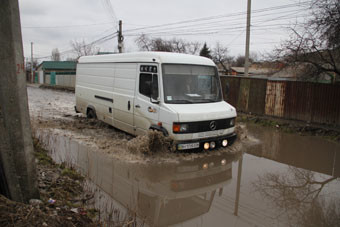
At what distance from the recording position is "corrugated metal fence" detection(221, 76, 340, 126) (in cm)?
1102

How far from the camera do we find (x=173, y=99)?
7.08 meters

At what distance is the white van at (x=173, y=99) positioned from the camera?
6777 mm

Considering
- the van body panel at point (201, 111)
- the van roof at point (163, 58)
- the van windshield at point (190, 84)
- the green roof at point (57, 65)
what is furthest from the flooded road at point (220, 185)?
the green roof at point (57, 65)

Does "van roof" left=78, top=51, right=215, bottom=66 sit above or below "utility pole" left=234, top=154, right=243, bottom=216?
above

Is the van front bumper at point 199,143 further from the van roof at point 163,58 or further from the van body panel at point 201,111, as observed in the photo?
the van roof at point 163,58

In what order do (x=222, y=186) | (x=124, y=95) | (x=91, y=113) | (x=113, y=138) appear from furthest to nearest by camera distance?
(x=91, y=113) < (x=113, y=138) < (x=124, y=95) < (x=222, y=186)

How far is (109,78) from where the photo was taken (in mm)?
9508

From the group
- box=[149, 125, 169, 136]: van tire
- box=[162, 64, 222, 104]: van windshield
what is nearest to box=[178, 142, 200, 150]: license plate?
box=[149, 125, 169, 136]: van tire

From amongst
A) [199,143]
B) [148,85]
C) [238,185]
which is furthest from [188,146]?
[148,85]

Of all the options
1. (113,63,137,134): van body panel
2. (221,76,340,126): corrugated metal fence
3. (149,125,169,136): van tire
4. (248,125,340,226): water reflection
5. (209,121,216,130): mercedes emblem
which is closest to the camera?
(248,125,340,226): water reflection

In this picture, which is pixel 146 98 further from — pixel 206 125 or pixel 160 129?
pixel 206 125

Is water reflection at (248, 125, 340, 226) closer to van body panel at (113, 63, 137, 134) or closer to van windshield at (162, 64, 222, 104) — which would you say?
van windshield at (162, 64, 222, 104)

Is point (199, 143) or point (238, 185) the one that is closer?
point (238, 185)

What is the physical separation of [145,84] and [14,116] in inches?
168
